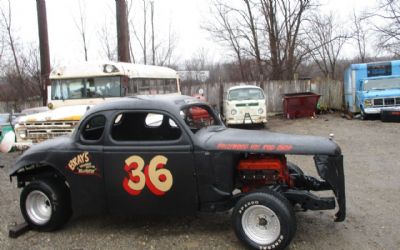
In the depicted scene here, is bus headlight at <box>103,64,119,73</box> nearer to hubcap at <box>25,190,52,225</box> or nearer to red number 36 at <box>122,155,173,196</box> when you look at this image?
hubcap at <box>25,190,52,225</box>

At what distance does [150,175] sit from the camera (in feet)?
15.7

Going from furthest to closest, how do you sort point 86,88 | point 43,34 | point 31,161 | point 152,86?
point 43,34 < point 152,86 < point 86,88 < point 31,161

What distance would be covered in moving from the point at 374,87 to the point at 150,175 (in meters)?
15.0

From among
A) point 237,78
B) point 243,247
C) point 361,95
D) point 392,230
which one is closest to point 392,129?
point 361,95

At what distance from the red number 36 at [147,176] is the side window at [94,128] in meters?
0.92

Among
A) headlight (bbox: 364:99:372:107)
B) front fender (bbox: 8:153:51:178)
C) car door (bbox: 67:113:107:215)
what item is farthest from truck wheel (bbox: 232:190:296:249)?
headlight (bbox: 364:99:372:107)

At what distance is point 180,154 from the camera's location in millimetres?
4672

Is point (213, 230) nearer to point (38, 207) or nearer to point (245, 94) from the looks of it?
point (38, 207)

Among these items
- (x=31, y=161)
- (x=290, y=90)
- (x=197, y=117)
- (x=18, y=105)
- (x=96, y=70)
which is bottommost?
(x=31, y=161)

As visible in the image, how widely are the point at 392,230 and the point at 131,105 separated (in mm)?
3642

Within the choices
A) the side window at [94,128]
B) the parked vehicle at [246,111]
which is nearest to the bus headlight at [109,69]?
the side window at [94,128]

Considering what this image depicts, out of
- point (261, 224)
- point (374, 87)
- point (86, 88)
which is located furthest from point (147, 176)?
point (374, 87)

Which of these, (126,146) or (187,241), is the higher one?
(126,146)

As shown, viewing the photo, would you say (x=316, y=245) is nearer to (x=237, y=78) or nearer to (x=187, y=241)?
(x=187, y=241)
